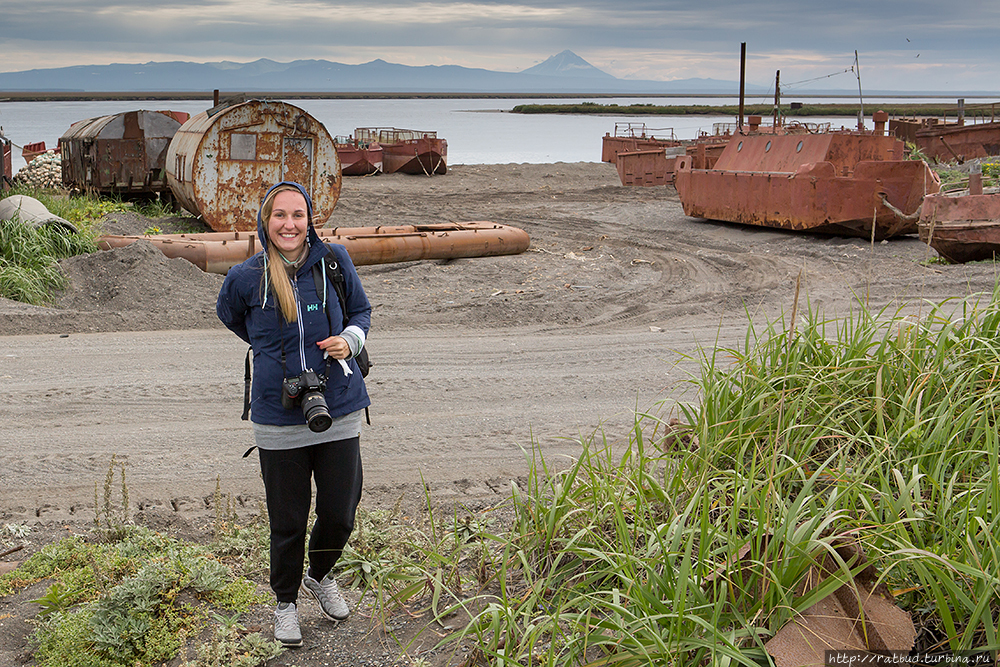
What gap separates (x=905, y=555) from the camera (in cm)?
297

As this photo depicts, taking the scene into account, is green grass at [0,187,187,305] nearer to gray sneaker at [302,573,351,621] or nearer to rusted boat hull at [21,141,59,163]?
gray sneaker at [302,573,351,621]

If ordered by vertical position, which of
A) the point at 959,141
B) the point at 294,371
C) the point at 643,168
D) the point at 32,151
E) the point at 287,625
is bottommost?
the point at 287,625

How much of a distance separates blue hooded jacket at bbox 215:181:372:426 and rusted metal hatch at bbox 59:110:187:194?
14.8 meters

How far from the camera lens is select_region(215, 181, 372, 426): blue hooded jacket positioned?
3.48 meters

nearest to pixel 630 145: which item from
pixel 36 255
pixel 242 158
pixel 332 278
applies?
pixel 242 158

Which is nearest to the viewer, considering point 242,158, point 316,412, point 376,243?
point 316,412

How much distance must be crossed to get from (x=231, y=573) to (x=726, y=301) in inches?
318

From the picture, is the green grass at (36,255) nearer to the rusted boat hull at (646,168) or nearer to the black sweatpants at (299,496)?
the black sweatpants at (299,496)

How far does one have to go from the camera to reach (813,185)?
14.9 metres

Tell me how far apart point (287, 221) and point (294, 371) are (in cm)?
61

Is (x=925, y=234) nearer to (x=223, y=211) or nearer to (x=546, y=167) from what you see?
(x=223, y=211)

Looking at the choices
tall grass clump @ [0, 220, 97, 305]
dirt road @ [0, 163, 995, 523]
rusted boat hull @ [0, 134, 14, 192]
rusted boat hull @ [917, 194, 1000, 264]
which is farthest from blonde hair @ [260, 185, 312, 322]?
rusted boat hull @ [0, 134, 14, 192]

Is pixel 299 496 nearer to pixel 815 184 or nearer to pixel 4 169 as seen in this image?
pixel 815 184

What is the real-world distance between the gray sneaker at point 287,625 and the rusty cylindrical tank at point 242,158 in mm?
12000
